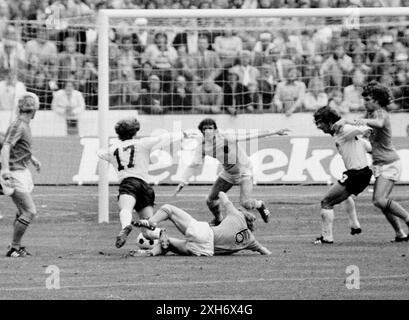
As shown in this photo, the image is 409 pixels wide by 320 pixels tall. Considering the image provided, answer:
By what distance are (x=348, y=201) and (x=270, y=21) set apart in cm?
929

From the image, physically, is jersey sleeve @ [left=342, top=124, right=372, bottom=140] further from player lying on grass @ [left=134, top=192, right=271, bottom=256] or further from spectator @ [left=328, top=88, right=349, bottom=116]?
spectator @ [left=328, top=88, right=349, bottom=116]

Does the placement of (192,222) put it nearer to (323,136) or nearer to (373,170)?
(373,170)

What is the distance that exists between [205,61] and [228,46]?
2.02 ft

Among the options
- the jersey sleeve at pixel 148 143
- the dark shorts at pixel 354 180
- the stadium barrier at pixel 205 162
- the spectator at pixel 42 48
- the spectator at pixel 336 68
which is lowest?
the stadium barrier at pixel 205 162

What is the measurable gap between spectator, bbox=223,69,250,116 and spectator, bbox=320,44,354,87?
1750mm

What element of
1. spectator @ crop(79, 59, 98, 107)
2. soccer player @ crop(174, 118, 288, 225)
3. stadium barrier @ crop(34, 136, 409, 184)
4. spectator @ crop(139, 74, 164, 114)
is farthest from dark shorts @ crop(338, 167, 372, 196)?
spectator @ crop(79, 59, 98, 107)

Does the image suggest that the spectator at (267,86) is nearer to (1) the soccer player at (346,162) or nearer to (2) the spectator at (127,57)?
(2) the spectator at (127,57)

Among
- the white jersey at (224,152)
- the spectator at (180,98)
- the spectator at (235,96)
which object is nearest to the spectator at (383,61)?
the spectator at (235,96)

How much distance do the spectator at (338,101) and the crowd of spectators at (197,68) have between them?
0.02 metres

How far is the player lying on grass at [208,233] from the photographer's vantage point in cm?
1553

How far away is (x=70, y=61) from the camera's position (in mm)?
26016
